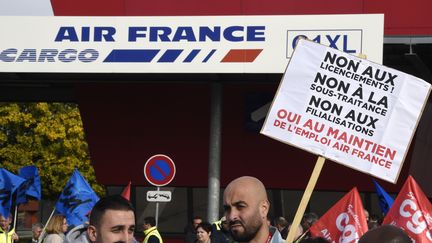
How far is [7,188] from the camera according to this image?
60.4ft

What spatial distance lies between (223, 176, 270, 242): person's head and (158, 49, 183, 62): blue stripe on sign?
13631 mm

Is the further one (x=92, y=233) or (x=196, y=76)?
(x=196, y=76)

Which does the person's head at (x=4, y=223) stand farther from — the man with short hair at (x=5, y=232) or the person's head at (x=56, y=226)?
the person's head at (x=56, y=226)


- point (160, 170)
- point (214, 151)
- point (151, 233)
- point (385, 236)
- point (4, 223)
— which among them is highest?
point (214, 151)

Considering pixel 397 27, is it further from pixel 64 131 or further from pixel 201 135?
pixel 64 131

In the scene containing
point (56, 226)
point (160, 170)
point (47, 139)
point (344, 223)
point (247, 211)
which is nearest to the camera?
point (247, 211)

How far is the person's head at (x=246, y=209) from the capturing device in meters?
5.86

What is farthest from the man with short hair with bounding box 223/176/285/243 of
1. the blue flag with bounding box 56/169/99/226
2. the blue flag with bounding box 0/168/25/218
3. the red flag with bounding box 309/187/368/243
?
the blue flag with bounding box 0/168/25/218

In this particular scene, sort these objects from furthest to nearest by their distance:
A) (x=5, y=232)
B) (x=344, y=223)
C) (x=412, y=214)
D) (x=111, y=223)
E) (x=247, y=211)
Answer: (x=5, y=232) → (x=344, y=223) → (x=412, y=214) → (x=111, y=223) → (x=247, y=211)

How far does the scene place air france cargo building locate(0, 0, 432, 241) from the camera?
766 inches

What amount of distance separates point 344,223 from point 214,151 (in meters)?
9.64

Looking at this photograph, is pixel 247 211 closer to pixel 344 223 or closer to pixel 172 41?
pixel 344 223

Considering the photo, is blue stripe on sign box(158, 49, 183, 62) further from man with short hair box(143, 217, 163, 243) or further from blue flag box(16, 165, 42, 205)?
man with short hair box(143, 217, 163, 243)

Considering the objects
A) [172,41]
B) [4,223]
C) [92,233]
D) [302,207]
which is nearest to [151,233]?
[4,223]
